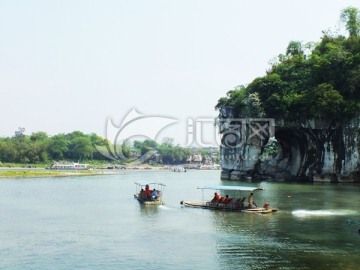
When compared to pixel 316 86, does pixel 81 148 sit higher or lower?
lower

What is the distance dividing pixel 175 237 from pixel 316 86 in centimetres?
4146

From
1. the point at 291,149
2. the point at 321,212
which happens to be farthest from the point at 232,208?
the point at 291,149

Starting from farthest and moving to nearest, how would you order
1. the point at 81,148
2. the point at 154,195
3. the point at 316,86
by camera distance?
the point at 81,148
the point at 316,86
the point at 154,195

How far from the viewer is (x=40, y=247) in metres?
20.3

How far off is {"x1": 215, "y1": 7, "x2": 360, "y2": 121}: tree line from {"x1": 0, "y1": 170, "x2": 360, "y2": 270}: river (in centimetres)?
2221

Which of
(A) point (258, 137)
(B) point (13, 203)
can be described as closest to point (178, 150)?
(A) point (258, 137)

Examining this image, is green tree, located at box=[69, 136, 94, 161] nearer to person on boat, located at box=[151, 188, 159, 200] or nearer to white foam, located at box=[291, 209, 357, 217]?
person on boat, located at box=[151, 188, 159, 200]

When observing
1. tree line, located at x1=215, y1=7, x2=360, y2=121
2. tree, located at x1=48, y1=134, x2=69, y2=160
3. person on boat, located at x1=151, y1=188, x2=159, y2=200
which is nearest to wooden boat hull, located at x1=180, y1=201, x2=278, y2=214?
person on boat, located at x1=151, y1=188, x2=159, y2=200

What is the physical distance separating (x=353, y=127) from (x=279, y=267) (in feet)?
141

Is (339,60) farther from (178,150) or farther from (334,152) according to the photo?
(178,150)

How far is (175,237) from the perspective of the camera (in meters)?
22.3

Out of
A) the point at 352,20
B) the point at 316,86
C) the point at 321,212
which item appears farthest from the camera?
the point at 352,20

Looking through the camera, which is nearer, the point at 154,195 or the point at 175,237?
the point at 175,237

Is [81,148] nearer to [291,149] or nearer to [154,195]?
[291,149]
